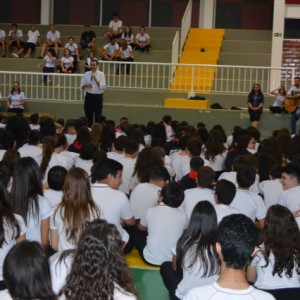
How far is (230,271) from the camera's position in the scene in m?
3.82

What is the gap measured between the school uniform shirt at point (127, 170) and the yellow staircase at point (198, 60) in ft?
33.4

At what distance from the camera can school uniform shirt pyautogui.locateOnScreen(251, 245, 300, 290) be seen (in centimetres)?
571

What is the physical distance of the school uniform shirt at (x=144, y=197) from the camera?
8.07 metres

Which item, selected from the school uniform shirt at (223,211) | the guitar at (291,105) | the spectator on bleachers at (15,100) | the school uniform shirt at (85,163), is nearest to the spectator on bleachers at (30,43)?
the spectator on bleachers at (15,100)

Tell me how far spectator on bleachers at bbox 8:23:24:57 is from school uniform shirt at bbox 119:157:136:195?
1380 centimetres

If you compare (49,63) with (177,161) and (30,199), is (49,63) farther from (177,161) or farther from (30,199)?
(30,199)

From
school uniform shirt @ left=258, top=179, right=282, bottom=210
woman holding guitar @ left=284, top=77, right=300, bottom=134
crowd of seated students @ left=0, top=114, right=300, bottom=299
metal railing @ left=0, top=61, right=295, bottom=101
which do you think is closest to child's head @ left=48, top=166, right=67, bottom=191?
crowd of seated students @ left=0, top=114, right=300, bottom=299

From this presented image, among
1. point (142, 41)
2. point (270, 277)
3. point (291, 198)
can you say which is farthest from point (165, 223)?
point (142, 41)

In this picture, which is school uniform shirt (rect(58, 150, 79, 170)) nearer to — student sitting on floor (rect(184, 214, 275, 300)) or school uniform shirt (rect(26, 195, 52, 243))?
school uniform shirt (rect(26, 195, 52, 243))

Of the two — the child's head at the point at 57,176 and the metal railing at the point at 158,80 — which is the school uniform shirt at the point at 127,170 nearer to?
the child's head at the point at 57,176

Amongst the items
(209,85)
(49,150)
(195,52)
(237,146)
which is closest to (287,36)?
(195,52)

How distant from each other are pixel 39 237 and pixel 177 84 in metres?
14.6

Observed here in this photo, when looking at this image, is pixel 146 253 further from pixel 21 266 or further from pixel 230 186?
pixel 21 266

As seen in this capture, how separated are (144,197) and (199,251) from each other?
2.46m
